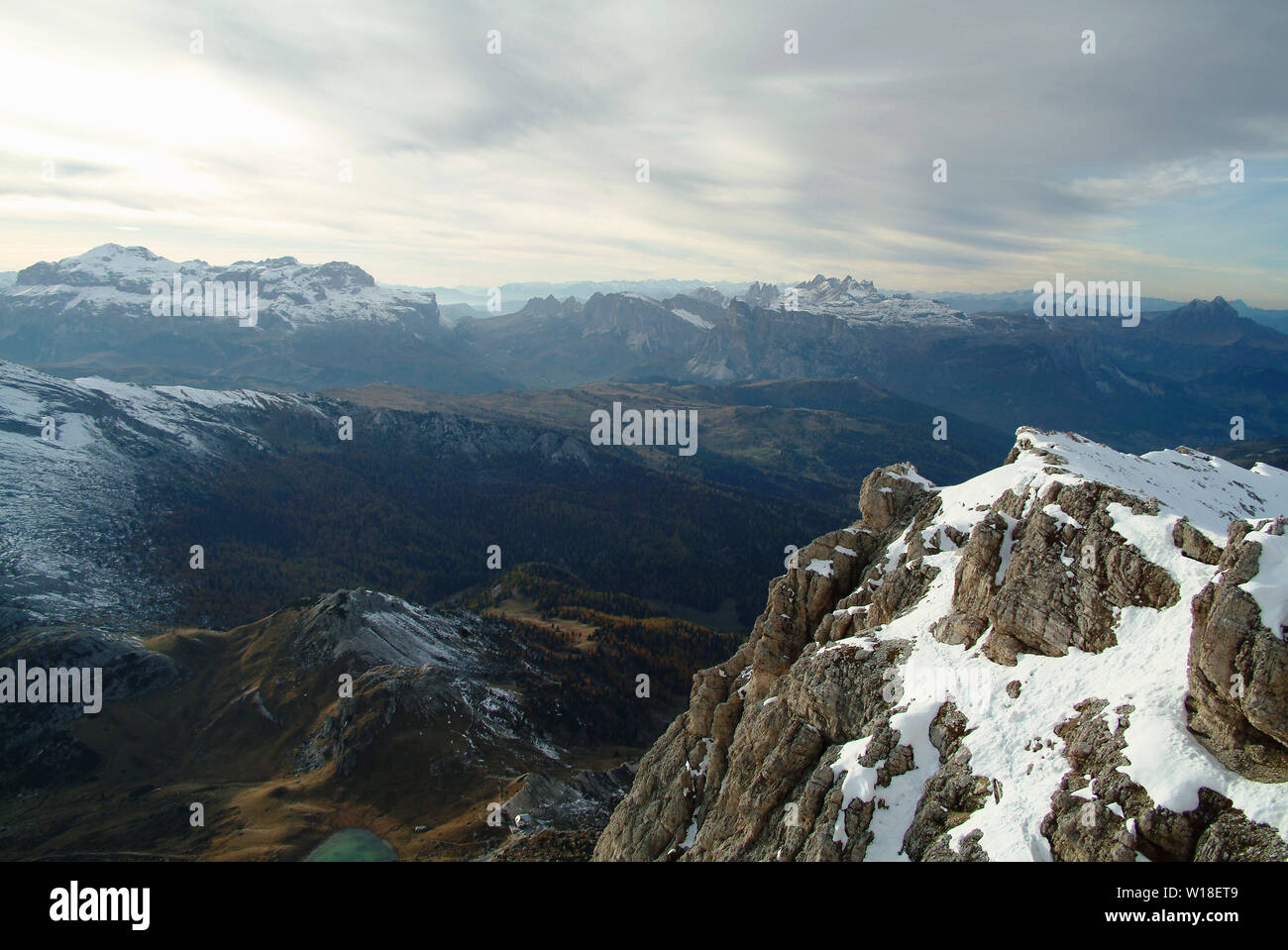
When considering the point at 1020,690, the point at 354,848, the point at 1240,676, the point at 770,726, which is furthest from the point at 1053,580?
the point at 354,848

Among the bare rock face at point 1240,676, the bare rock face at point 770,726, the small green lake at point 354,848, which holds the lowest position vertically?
the small green lake at point 354,848

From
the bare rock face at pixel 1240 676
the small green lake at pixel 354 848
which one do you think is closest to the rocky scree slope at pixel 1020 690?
the bare rock face at pixel 1240 676

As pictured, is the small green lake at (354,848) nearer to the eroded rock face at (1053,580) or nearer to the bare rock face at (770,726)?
the bare rock face at (770,726)

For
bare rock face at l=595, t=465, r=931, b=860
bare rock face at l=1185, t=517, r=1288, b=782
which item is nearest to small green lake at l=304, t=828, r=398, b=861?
bare rock face at l=595, t=465, r=931, b=860

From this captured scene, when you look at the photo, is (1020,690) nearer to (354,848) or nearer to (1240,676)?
(1240,676)
